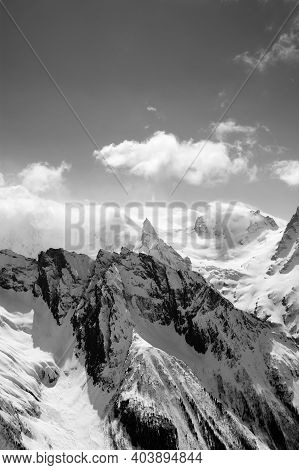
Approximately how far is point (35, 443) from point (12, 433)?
1594 centimetres
